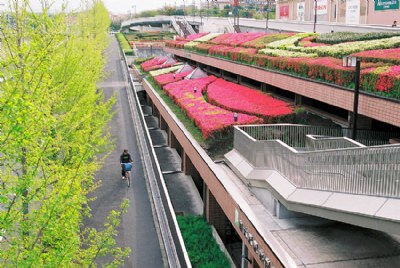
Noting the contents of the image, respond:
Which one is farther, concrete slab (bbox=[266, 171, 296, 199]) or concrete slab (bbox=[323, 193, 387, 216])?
concrete slab (bbox=[266, 171, 296, 199])

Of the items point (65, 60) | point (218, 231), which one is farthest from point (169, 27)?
point (218, 231)

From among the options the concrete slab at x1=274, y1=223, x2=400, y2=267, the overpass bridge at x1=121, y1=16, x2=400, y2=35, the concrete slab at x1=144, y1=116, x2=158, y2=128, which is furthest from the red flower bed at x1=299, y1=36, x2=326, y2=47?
the concrete slab at x1=274, y1=223, x2=400, y2=267

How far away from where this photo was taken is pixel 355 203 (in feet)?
26.0

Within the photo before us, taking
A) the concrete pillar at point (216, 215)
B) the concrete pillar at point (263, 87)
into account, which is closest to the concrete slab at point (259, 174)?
the concrete pillar at point (216, 215)

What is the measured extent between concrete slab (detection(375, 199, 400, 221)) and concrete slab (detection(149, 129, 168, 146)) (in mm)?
18219

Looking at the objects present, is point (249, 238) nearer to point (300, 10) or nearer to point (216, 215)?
point (216, 215)

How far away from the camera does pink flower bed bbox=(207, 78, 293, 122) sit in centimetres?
1631

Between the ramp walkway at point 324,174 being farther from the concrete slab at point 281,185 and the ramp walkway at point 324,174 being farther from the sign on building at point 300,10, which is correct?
the sign on building at point 300,10

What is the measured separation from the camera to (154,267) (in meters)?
Answer: 12.4

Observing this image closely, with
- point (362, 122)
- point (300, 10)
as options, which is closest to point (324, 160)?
point (362, 122)

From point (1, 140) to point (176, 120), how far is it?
12.4 m

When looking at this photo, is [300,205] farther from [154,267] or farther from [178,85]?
[178,85]

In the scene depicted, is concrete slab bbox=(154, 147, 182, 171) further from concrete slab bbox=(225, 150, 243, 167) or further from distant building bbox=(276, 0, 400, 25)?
distant building bbox=(276, 0, 400, 25)

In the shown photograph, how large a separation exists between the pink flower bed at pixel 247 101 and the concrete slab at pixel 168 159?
3561 millimetres
